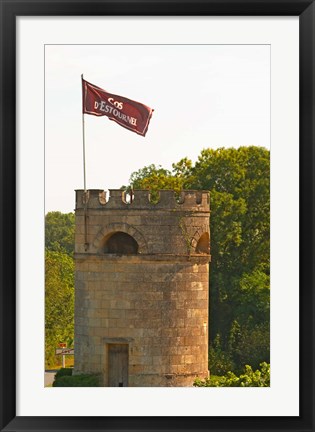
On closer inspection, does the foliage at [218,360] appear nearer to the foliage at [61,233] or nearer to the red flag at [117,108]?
the foliage at [61,233]

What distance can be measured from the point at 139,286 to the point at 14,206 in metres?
16.8

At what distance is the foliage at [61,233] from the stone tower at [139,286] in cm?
1698

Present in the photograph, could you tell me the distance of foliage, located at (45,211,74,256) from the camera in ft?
170

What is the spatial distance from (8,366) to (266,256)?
103 ft

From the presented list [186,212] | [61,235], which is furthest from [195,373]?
[61,235]

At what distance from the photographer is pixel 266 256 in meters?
46.4

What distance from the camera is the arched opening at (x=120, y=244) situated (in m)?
33.1

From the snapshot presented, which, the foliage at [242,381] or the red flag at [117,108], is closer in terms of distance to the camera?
the red flag at [117,108]

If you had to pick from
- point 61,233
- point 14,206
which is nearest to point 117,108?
point 14,206

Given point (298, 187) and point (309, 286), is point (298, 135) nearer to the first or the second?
point (298, 187)

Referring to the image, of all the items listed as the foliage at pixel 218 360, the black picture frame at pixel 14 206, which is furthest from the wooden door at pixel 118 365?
the black picture frame at pixel 14 206

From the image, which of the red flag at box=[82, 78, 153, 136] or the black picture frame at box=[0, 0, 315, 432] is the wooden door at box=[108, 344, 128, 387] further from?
the black picture frame at box=[0, 0, 315, 432]

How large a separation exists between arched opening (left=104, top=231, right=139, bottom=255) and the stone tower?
29 mm

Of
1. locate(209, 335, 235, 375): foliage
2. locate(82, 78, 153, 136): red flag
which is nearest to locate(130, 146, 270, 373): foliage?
locate(209, 335, 235, 375): foliage
